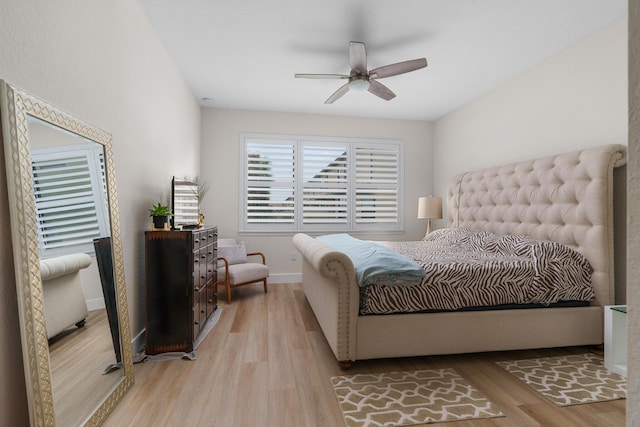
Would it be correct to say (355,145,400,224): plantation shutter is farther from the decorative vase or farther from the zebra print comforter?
the decorative vase

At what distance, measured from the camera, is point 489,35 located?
A: 267cm

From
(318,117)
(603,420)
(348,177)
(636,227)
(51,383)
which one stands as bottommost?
(603,420)

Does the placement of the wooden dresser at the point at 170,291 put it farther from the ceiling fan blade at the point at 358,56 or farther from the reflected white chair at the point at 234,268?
the ceiling fan blade at the point at 358,56

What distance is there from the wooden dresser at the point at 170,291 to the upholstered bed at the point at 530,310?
957 millimetres

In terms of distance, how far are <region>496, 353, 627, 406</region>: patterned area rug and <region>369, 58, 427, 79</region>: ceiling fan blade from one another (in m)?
2.44

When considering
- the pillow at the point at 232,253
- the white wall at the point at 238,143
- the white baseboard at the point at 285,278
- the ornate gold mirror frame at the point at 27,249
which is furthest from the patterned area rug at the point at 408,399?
the white wall at the point at 238,143

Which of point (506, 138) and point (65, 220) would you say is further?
point (506, 138)

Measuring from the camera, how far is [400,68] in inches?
106

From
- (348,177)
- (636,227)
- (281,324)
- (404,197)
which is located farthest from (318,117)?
(636,227)

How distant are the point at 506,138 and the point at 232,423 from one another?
3.83m

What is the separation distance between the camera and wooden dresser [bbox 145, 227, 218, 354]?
230 cm

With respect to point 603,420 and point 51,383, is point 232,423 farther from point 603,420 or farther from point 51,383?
point 603,420

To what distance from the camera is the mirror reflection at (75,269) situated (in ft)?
4.10

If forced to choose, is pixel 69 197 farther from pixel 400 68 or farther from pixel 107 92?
pixel 400 68
